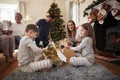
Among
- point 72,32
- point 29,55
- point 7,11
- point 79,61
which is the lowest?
point 79,61

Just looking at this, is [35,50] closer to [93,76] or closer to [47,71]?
[47,71]

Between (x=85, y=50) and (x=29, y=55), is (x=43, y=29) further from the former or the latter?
(x=29, y=55)

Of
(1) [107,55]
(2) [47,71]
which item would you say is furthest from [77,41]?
(2) [47,71]

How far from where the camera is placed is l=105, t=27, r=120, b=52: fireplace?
8.69ft

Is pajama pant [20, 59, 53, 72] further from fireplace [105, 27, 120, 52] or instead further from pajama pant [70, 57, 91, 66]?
fireplace [105, 27, 120, 52]

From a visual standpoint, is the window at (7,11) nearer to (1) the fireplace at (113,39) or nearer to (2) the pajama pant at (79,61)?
(1) the fireplace at (113,39)

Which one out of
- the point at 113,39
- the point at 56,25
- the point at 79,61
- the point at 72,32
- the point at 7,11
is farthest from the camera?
the point at 7,11

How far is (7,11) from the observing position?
236 inches

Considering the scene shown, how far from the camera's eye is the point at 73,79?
154 cm

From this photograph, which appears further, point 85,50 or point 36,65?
point 85,50

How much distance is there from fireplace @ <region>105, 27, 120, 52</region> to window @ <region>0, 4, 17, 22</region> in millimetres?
4250

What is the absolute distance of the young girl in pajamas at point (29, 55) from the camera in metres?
1.80

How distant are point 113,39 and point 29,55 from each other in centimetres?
169

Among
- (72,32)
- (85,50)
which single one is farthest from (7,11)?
(85,50)
